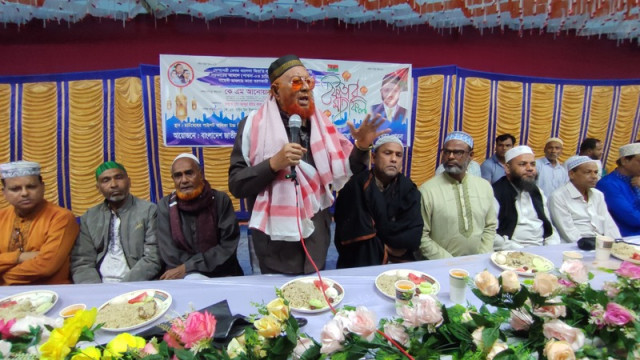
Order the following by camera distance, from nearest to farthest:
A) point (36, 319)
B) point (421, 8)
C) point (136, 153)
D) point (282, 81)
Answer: point (36, 319) → point (282, 81) → point (421, 8) → point (136, 153)

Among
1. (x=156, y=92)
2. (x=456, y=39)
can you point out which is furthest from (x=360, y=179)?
(x=456, y=39)

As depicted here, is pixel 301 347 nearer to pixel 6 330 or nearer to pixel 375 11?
pixel 6 330

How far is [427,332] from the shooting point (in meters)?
0.92

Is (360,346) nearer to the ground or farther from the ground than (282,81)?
nearer to the ground

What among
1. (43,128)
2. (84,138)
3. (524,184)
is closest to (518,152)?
(524,184)

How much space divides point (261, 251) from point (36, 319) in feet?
2.90

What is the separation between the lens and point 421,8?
3.35m

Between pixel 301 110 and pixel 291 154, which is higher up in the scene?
pixel 301 110

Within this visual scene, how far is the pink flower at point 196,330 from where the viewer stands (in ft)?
2.45

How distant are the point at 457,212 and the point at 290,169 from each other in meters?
1.39

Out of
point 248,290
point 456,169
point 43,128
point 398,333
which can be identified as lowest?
point 248,290

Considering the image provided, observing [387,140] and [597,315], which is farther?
[387,140]

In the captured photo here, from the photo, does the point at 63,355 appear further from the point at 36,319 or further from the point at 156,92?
the point at 156,92

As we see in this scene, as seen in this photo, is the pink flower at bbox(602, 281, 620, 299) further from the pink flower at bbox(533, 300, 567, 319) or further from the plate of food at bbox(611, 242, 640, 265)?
the plate of food at bbox(611, 242, 640, 265)
